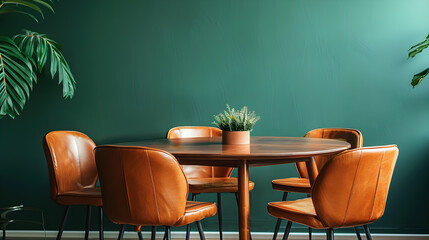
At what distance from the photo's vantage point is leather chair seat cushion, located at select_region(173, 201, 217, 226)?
202cm

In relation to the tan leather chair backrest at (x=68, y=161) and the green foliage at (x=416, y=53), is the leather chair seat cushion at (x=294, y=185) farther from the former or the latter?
the tan leather chair backrest at (x=68, y=161)

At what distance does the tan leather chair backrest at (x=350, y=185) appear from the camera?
1.89 m

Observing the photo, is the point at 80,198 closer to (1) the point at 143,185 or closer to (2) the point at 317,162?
(1) the point at 143,185

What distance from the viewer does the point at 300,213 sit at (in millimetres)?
2014

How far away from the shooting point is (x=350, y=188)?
75.6 inches

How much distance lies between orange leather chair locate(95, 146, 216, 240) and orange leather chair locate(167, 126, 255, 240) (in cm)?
92

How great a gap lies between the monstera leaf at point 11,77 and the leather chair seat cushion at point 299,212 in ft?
6.59

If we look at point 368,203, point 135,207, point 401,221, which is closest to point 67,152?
point 135,207

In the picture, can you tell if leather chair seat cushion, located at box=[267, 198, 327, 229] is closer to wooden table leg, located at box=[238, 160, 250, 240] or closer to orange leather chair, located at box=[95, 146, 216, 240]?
wooden table leg, located at box=[238, 160, 250, 240]

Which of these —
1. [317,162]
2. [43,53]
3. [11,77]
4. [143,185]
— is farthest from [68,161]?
[317,162]

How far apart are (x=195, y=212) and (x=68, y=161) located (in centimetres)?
123

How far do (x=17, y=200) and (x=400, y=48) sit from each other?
366cm

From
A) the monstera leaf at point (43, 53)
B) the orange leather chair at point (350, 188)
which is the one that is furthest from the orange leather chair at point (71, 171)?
the orange leather chair at point (350, 188)

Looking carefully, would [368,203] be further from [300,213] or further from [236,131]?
[236,131]
